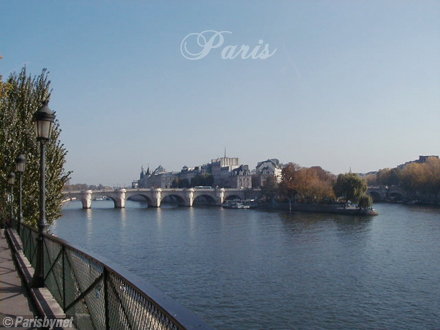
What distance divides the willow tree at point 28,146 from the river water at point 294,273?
6.51 meters

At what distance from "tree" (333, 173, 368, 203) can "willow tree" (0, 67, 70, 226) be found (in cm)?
5145

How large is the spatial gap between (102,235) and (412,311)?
97.0 ft

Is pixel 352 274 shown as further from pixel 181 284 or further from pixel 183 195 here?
pixel 183 195

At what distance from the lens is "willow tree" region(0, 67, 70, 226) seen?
51.2ft

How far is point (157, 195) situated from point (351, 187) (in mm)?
39844

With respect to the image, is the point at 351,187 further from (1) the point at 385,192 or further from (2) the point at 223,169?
(2) the point at 223,169

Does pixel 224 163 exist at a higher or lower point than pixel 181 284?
higher

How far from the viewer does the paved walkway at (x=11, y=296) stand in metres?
5.94

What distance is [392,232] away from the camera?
38.0m

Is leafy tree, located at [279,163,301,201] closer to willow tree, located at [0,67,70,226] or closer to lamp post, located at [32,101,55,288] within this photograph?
willow tree, located at [0,67,70,226]

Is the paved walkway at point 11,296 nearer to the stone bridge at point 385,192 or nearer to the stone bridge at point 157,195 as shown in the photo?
the stone bridge at point 157,195

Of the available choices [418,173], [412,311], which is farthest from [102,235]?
[418,173]

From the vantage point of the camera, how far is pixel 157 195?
87.0m

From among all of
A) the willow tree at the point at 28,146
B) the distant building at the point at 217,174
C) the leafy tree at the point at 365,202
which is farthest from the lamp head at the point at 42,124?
the distant building at the point at 217,174
